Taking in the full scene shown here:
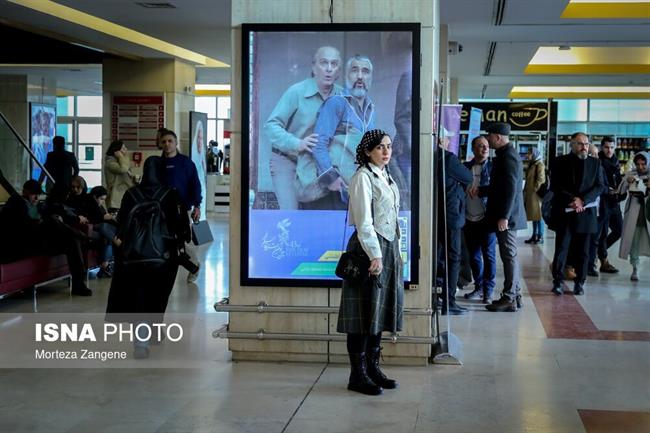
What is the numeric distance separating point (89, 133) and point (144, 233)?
1154 inches

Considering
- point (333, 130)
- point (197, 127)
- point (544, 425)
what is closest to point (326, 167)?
point (333, 130)

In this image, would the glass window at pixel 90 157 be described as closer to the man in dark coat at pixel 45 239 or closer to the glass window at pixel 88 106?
the glass window at pixel 88 106

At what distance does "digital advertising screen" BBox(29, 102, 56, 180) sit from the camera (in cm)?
2136

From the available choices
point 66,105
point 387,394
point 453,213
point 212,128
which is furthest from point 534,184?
point 66,105

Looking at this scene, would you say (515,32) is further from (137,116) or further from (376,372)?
(376,372)

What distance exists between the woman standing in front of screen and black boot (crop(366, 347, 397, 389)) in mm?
29

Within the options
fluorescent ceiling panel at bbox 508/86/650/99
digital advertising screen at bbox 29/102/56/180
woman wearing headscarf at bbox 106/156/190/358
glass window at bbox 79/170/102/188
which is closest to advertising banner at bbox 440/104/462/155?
woman wearing headscarf at bbox 106/156/190/358

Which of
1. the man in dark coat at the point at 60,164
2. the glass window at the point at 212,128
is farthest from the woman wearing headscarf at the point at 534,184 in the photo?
the glass window at the point at 212,128

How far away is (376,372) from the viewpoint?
221 inches

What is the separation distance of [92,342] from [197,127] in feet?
38.3

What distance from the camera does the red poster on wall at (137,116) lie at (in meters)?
17.2

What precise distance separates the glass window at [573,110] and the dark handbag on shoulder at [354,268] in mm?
27178

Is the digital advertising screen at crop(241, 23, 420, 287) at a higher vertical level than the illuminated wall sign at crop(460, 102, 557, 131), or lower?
lower

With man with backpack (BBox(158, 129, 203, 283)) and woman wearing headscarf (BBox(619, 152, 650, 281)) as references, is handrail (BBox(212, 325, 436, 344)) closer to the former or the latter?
man with backpack (BBox(158, 129, 203, 283))
